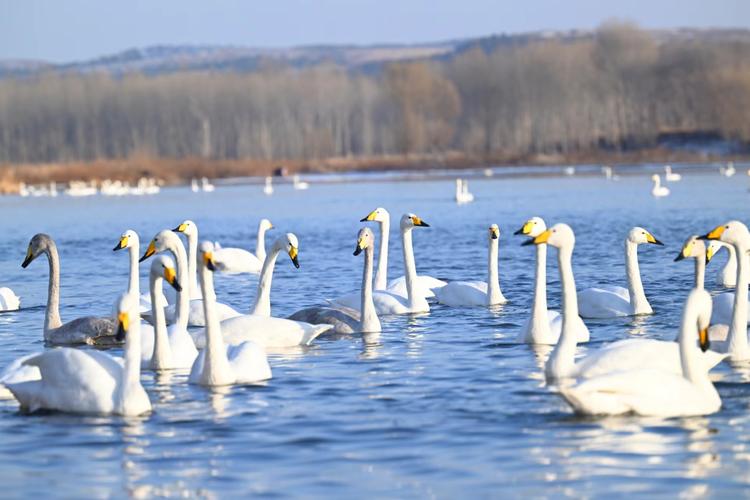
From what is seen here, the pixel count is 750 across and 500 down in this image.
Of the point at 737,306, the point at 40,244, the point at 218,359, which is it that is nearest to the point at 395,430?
the point at 218,359

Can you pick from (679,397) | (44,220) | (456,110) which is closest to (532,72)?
(456,110)

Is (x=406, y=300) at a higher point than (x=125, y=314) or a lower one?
lower

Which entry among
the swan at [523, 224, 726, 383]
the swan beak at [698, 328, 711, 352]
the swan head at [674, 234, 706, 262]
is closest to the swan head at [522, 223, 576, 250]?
the swan at [523, 224, 726, 383]

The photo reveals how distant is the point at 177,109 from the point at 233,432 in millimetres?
109479

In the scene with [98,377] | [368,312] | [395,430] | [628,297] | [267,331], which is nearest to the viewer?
[395,430]

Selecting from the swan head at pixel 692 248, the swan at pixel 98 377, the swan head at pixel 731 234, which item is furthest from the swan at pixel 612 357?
the swan at pixel 98 377

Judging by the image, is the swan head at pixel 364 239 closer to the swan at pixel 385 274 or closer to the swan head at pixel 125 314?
the swan at pixel 385 274

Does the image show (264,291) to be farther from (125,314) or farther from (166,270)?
(125,314)

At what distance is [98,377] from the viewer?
9.03 metres

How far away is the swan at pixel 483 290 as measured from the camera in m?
14.6

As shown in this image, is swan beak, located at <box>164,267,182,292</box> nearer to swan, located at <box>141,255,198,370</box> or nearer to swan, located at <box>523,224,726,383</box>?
swan, located at <box>141,255,198,370</box>

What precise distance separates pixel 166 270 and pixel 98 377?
1.38 m

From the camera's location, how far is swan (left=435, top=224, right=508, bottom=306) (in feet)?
48.1

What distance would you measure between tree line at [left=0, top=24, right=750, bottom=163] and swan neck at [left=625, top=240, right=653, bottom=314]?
265 ft
